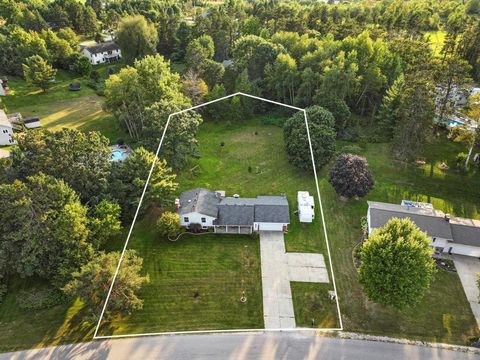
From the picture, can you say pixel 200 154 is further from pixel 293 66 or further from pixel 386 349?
pixel 386 349

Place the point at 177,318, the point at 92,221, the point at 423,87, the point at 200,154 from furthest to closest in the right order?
the point at 200,154, the point at 423,87, the point at 92,221, the point at 177,318

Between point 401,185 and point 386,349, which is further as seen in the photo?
point 401,185

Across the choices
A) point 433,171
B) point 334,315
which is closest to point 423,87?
point 433,171

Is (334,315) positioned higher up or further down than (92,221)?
further down

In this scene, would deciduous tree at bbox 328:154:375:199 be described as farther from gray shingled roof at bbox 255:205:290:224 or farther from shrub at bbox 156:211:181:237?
shrub at bbox 156:211:181:237

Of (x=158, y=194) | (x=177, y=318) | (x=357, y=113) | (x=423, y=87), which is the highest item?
(x=423, y=87)

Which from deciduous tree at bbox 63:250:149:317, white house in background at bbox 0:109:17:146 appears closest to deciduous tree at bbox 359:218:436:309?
deciduous tree at bbox 63:250:149:317

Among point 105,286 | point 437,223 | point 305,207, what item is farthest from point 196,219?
point 437,223
